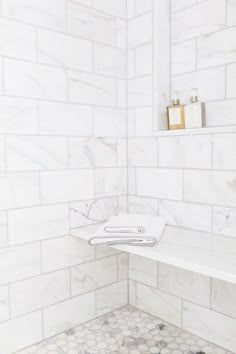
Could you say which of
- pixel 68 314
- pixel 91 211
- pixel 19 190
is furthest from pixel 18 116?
pixel 68 314

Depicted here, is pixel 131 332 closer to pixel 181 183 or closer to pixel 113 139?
pixel 181 183

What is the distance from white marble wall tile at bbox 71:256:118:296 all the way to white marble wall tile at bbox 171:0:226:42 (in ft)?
3.65

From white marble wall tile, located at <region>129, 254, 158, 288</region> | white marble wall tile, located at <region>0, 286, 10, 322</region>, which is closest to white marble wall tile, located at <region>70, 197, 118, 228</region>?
white marble wall tile, located at <region>129, 254, 158, 288</region>

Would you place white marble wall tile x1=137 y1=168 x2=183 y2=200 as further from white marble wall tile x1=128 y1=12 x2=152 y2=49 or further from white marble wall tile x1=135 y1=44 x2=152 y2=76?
white marble wall tile x1=128 y1=12 x2=152 y2=49

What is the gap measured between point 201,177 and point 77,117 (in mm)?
602

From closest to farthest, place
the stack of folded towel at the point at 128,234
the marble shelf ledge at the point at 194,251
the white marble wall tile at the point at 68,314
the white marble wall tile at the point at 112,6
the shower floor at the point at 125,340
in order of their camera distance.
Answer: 1. the marble shelf ledge at the point at 194,251
2. the stack of folded towel at the point at 128,234
3. the shower floor at the point at 125,340
4. the white marble wall tile at the point at 68,314
5. the white marble wall tile at the point at 112,6

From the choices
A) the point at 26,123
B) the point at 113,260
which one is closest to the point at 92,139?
the point at 26,123

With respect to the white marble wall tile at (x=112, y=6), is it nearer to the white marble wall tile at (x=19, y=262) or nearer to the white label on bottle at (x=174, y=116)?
the white label on bottle at (x=174, y=116)

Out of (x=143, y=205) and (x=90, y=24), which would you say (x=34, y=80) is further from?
(x=143, y=205)

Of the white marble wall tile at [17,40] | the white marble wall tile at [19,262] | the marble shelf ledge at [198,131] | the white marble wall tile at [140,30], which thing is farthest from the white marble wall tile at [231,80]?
Answer: the white marble wall tile at [19,262]

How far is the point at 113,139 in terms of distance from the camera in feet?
5.50

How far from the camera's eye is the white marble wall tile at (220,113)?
1.37 m

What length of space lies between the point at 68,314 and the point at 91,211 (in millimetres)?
470

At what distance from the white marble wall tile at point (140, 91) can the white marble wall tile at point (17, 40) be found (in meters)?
0.53
